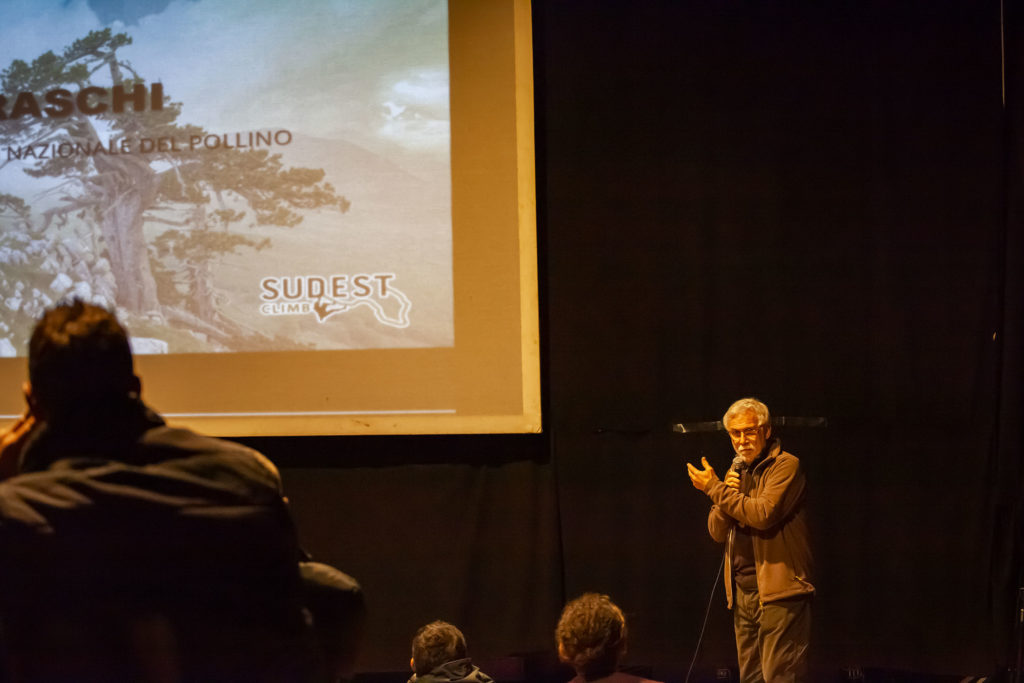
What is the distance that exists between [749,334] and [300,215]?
186 centimetres

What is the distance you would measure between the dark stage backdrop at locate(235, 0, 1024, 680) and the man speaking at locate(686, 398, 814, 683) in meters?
0.57

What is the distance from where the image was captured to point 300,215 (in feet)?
12.6

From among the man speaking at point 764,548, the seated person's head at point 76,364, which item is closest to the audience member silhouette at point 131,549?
the seated person's head at point 76,364

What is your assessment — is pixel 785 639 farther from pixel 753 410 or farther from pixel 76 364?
pixel 76 364

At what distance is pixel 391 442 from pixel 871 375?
195cm

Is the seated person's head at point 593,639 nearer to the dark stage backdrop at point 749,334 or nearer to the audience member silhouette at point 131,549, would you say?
the audience member silhouette at point 131,549

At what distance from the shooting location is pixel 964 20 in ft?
12.4

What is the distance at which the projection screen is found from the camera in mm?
3805

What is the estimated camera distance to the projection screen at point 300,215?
3805 mm

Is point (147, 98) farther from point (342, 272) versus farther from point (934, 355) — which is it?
point (934, 355)

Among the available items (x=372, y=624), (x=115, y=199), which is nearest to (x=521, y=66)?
(x=115, y=199)

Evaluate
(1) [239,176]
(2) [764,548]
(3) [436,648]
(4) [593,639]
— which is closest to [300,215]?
(1) [239,176]

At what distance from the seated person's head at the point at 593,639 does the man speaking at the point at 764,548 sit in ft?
3.85

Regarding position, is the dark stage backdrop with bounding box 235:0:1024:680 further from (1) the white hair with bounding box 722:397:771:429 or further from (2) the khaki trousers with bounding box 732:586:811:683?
(2) the khaki trousers with bounding box 732:586:811:683
